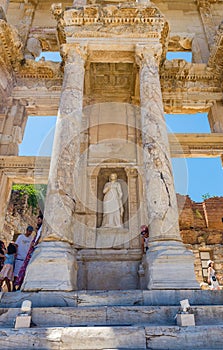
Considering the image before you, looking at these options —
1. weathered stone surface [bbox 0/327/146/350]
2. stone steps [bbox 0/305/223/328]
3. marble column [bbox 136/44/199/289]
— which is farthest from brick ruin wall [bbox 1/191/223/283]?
weathered stone surface [bbox 0/327/146/350]

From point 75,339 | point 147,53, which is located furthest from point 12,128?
point 75,339

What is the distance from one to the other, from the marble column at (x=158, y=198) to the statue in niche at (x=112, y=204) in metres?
2.02

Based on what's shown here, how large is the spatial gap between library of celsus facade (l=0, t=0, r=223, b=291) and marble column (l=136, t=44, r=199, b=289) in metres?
0.03

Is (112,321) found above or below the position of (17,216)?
below

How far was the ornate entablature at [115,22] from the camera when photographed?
10.1 m

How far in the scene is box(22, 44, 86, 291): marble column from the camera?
608 cm

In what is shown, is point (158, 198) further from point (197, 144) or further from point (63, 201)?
point (197, 144)

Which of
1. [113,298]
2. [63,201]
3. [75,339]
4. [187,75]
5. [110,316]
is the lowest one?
[75,339]

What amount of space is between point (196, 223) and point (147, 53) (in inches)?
559

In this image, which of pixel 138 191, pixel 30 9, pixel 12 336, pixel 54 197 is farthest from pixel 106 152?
pixel 30 9

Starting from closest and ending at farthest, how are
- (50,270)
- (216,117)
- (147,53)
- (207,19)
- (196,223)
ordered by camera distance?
(50,270), (147,53), (216,117), (207,19), (196,223)

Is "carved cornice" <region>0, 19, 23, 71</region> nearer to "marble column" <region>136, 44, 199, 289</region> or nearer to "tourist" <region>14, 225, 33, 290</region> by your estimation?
"marble column" <region>136, 44, 199, 289</region>

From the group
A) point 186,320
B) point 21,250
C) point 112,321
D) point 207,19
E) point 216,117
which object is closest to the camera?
point 186,320

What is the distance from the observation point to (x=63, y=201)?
23.7 ft
